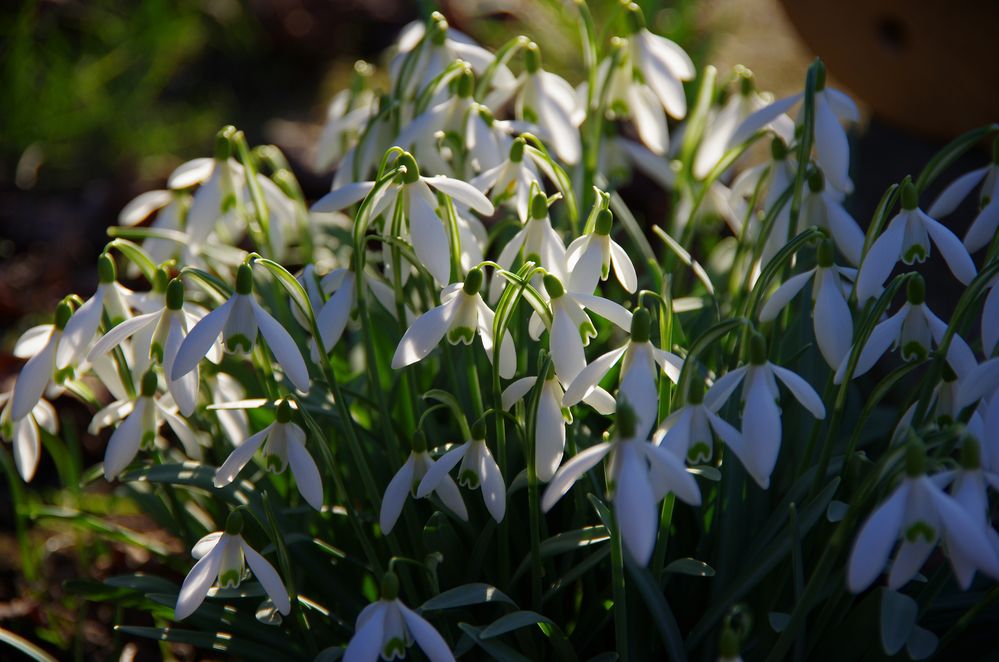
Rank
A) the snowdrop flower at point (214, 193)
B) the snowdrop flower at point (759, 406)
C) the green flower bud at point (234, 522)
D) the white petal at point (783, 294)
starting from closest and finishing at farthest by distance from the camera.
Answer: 1. the snowdrop flower at point (759, 406)
2. the green flower bud at point (234, 522)
3. the white petal at point (783, 294)
4. the snowdrop flower at point (214, 193)

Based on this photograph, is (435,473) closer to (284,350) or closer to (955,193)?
(284,350)

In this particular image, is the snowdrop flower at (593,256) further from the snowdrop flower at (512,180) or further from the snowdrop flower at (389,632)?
the snowdrop flower at (389,632)

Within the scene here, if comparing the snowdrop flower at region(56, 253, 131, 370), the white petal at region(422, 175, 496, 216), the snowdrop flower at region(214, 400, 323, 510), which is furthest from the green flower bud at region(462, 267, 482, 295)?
the snowdrop flower at region(56, 253, 131, 370)

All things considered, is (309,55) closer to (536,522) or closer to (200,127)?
(200,127)

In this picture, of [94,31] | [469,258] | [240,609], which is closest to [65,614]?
[240,609]

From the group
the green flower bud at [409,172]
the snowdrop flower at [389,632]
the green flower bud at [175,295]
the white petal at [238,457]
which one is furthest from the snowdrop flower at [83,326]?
the snowdrop flower at [389,632]

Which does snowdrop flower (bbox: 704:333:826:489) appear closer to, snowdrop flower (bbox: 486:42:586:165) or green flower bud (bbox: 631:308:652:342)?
green flower bud (bbox: 631:308:652:342)

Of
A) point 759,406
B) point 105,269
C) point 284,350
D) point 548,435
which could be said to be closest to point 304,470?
point 284,350
